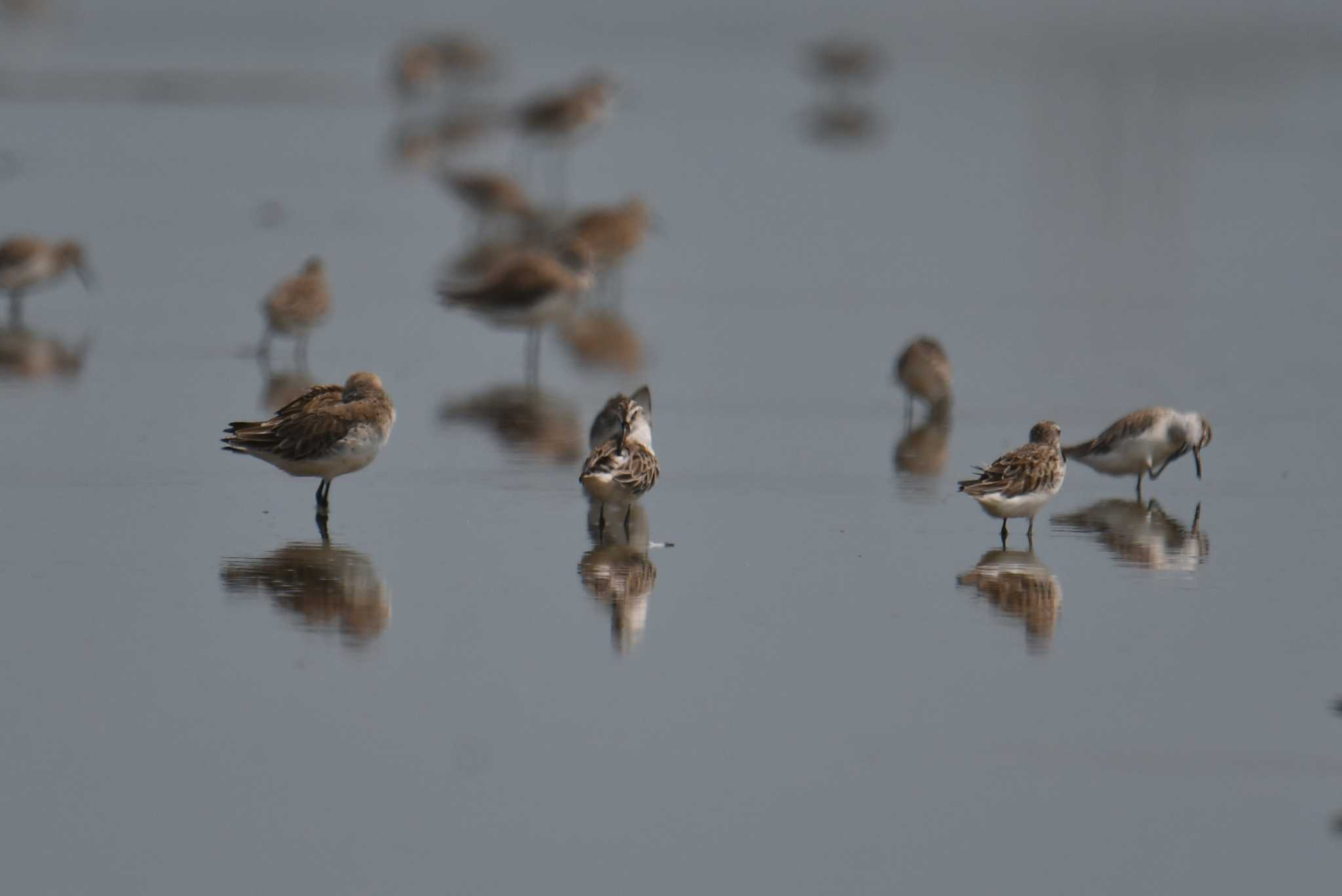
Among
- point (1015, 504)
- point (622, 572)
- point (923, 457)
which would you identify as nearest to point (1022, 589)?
point (1015, 504)

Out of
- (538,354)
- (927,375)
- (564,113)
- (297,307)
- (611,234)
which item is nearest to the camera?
(927,375)

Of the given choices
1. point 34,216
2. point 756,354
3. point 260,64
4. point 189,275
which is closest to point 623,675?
point 756,354

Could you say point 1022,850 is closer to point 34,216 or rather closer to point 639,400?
point 639,400

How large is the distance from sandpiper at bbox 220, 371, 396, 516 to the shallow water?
0.97 feet

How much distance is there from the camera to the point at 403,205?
24141mm

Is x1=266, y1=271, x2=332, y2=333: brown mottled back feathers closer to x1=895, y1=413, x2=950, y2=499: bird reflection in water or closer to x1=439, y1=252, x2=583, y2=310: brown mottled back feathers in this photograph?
x1=439, y1=252, x2=583, y2=310: brown mottled back feathers

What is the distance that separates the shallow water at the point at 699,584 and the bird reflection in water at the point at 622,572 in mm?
33

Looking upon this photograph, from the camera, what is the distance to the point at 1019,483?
32.5 feet

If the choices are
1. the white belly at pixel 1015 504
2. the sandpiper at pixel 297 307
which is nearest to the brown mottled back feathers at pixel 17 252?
the sandpiper at pixel 297 307

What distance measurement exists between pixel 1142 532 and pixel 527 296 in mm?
6142

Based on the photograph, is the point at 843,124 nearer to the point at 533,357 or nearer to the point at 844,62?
the point at 844,62

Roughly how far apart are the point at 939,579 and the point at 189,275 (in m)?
11.1

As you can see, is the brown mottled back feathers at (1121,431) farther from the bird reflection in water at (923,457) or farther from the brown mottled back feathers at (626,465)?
the brown mottled back feathers at (626,465)

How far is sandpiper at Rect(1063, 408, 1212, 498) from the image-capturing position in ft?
36.6
